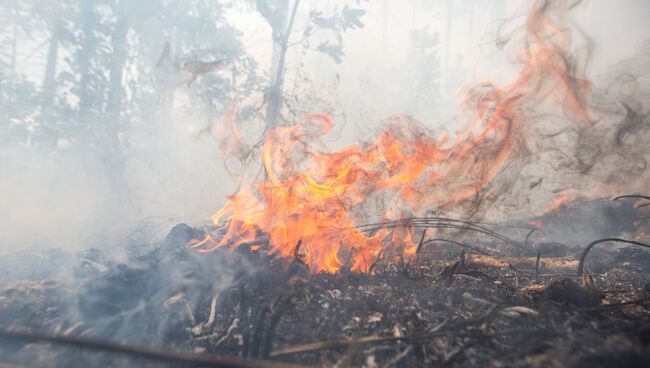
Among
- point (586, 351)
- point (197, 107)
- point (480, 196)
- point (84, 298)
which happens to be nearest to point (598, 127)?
point (480, 196)

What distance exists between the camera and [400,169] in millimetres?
7020

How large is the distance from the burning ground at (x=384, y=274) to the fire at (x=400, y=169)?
32 mm

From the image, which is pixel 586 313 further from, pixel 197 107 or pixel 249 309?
pixel 197 107

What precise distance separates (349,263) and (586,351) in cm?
412

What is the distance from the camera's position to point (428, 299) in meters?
4.24

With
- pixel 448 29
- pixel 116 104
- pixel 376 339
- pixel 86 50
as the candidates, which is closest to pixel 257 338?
pixel 376 339

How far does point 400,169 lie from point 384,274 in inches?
102

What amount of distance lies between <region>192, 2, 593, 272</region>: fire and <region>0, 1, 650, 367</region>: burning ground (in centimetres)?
3

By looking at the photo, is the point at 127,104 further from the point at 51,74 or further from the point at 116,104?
the point at 51,74

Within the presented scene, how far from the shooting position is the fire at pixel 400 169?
5.93 m

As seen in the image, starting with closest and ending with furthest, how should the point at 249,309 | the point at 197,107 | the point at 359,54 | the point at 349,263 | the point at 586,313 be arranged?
the point at 586,313, the point at 249,309, the point at 349,263, the point at 197,107, the point at 359,54

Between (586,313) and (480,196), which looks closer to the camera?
(586,313)

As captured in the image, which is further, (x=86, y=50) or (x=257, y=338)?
(x=86, y=50)

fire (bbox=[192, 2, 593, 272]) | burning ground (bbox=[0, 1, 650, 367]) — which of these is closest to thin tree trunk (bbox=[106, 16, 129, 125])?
burning ground (bbox=[0, 1, 650, 367])
